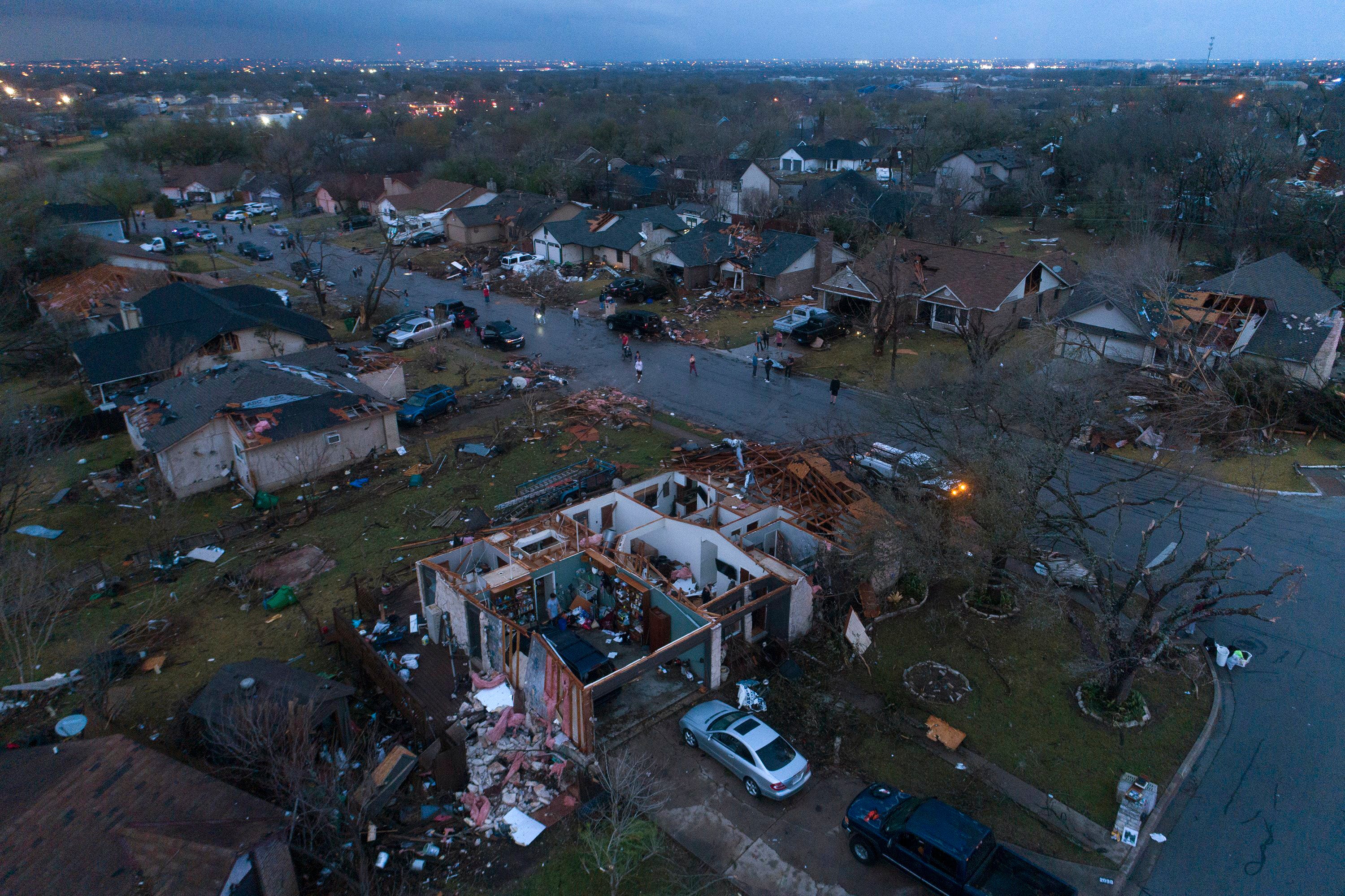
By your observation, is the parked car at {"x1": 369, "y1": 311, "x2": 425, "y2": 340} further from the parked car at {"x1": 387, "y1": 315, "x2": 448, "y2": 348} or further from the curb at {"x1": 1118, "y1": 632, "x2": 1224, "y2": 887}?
the curb at {"x1": 1118, "y1": 632, "x2": 1224, "y2": 887}

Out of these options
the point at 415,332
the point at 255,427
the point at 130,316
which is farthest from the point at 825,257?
the point at 130,316

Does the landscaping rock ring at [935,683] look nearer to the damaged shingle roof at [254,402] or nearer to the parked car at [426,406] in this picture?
the damaged shingle roof at [254,402]

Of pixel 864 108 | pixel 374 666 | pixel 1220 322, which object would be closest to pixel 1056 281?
pixel 1220 322

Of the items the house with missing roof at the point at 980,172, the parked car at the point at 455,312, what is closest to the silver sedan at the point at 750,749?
the parked car at the point at 455,312

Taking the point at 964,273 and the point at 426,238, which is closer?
the point at 964,273

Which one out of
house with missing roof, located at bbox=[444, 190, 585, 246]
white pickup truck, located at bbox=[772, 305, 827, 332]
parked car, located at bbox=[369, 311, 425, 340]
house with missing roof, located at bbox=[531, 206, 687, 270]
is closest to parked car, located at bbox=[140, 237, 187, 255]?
house with missing roof, located at bbox=[444, 190, 585, 246]

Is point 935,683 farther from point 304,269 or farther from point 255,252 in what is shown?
point 255,252
